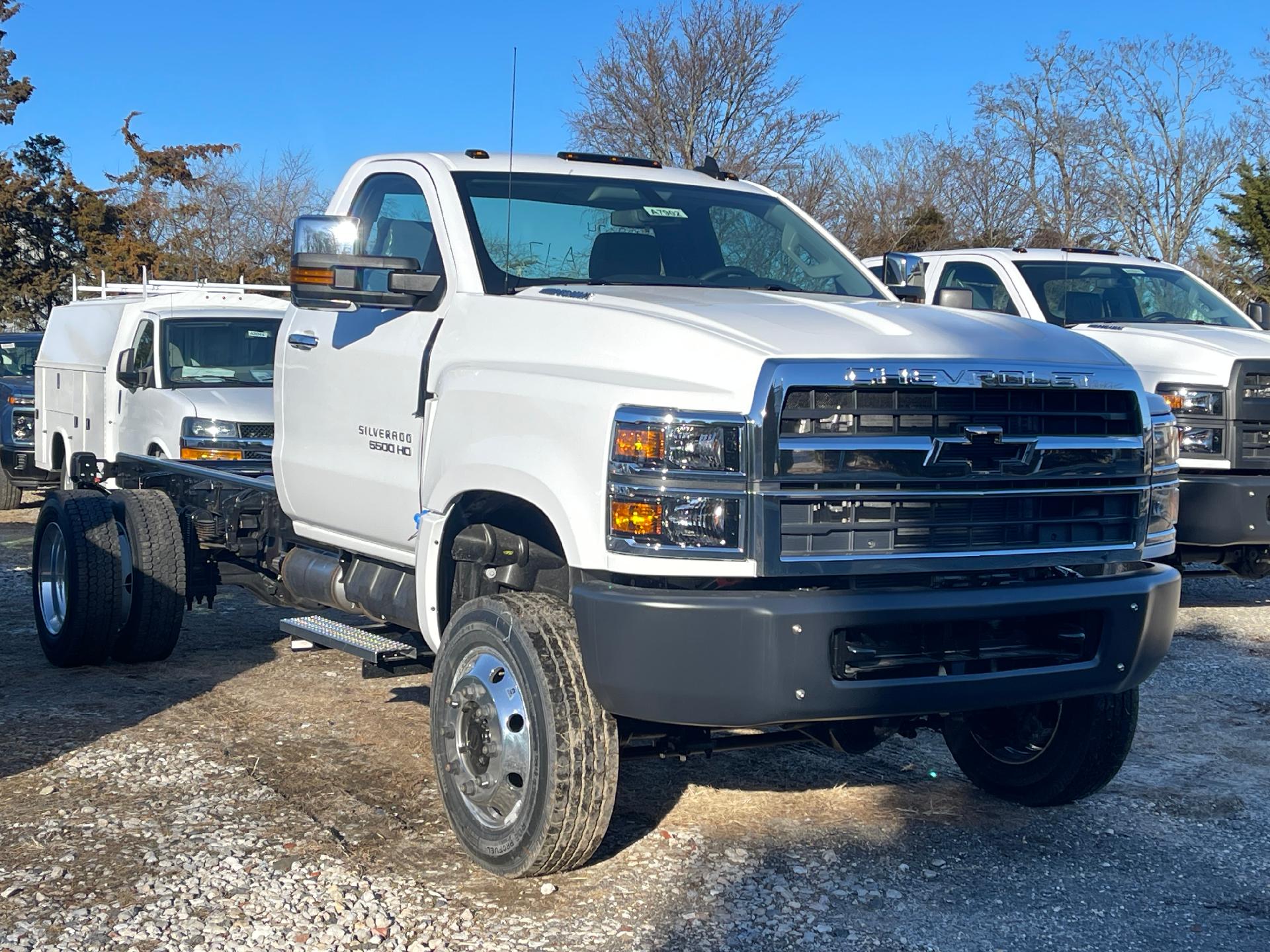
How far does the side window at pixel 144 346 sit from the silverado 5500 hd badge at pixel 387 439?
24.5ft

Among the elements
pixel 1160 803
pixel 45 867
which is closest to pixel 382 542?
pixel 45 867

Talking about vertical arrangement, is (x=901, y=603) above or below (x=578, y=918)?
above

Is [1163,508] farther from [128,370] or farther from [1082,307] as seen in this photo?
[128,370]

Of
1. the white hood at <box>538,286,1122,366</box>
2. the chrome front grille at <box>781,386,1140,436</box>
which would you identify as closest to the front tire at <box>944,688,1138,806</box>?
the chrome front grille at <box>781,386,1140,436</box>

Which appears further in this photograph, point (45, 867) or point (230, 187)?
point (230, 187)

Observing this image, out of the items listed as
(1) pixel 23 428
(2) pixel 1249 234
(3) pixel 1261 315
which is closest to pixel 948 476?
(3) pixel 1261 315

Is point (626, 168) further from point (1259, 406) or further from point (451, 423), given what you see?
point (1259, 406)

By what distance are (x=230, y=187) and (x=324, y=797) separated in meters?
38.4

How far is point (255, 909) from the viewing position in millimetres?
4133

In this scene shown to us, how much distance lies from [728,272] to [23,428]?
41.7 ft

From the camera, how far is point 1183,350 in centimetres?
868

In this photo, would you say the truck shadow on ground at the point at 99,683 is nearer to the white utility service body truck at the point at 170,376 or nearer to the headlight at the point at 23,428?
the white utility service body truck at the point at 170,376

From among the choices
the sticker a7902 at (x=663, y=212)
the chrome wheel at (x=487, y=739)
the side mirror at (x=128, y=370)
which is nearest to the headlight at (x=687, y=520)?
the chrome wheel at (x=487, y=739)

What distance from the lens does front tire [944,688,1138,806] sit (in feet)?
16.4
